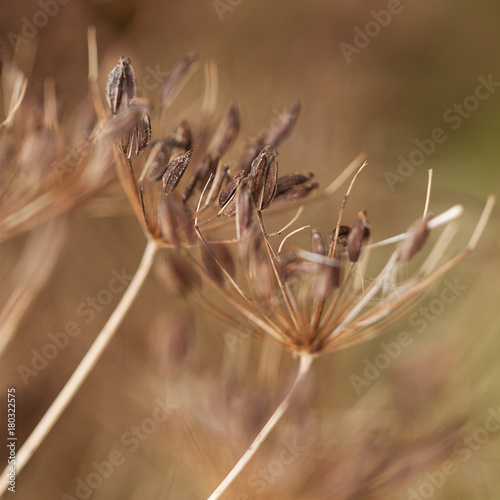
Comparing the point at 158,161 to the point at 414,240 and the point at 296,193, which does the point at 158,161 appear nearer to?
the point at 296,193

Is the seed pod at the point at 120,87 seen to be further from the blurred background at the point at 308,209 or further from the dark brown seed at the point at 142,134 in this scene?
the blurred background at the point at 308,209

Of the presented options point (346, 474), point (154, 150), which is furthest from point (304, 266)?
point (346, 474)

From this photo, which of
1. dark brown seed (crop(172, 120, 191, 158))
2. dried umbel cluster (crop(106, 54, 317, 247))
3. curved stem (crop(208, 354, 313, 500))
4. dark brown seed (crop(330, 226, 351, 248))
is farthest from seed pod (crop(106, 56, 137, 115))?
curved stem (crop(208, 354, 313, 500))

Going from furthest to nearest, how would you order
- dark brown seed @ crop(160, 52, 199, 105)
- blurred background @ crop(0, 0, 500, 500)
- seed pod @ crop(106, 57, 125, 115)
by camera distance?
1. blurred background @ crop(0, 0, 500, 500)
2. dark brown seed @ crop(160, 52, 199, 105)
3. seed pod @ crop(106, 57, 125, 115)

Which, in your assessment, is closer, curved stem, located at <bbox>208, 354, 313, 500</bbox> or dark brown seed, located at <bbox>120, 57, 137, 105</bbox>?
curved stem, located at <bbox>208, 354, 313, 500</bbox>

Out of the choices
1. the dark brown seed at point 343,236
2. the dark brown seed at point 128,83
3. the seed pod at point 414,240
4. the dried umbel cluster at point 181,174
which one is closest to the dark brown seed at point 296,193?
the dried umbel cluster at point 181,174

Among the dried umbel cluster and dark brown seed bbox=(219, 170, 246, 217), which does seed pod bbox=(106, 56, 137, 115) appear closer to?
the dried umbel cluster

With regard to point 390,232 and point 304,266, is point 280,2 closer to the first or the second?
point 390,232
